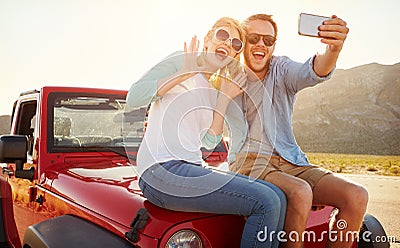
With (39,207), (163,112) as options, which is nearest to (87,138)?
(39,207)

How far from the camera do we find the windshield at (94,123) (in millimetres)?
3948

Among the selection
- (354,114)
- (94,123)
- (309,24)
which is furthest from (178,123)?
(354,114)

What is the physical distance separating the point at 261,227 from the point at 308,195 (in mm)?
446

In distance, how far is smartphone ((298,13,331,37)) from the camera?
2.57 metres

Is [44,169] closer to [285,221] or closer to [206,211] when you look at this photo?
[206,211]

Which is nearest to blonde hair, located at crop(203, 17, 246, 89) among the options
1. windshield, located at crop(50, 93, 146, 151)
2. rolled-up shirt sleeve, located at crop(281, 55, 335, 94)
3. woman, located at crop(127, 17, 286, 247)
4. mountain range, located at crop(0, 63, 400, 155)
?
woman, located at crop(127, 17, 286, 247)

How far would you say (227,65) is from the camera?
2629mm

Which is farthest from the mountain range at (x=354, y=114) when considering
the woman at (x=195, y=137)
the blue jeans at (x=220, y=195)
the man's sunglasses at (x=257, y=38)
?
the blue jeans at (x=220, y=195)

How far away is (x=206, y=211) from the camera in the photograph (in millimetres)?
2439

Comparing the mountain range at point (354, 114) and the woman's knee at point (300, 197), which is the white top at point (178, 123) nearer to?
the woman's knee at point (300, 197)

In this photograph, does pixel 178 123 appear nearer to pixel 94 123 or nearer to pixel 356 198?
pixel 356 198

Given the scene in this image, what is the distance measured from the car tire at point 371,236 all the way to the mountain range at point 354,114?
5872 centimetres

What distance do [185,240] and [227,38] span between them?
1.08 m

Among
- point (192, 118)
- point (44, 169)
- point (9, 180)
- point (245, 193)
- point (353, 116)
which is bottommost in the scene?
point (353, 116)
